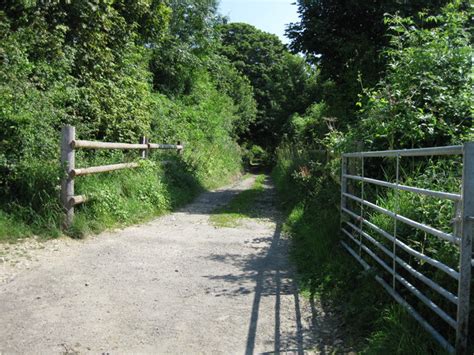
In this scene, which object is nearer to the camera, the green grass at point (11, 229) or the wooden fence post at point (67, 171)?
the green grass at point (11, 229)

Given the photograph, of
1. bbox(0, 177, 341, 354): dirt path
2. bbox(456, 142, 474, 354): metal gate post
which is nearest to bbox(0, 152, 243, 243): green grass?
bbox(0, 177, 341, 354): dirt path

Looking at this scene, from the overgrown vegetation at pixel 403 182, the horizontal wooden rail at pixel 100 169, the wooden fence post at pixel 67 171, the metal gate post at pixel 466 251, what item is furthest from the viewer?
the horizontal wooden rail at pixel 100 169

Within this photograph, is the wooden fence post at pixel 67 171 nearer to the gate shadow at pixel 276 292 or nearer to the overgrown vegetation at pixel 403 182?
the gate shadow at pixel 276 292

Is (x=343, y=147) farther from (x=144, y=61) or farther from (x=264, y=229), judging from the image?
(x=144, y=61)

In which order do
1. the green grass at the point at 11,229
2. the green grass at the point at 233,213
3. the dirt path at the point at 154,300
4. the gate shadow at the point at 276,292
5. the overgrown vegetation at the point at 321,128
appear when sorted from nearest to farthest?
the dirt path at the point at 154,300
the gate shadow at the point at 276,292
the overgrown vegetation at the point at 321,128
the green grass at the point at 11,229
the green grass at the point at 233,213

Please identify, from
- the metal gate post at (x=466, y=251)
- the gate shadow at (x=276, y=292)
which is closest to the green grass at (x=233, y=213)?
the gate shadow at (x=276, y=292)

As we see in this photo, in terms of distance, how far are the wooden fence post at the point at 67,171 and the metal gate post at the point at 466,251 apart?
18.7ft

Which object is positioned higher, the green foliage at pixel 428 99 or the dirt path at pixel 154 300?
the green foliage at pixel 428 99

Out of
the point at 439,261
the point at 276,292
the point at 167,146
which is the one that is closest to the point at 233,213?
the point at 167,146

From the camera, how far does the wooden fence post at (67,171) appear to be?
22.3ft

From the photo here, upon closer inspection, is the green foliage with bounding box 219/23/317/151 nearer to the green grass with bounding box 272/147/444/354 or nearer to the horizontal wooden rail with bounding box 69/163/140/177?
the horizontal wooden rail with bounding box 69/163/140/177

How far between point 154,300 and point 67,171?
3226 mm

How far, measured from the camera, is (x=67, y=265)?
545 centimetres

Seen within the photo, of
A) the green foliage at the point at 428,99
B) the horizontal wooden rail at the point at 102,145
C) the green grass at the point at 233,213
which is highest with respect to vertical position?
the green foliage at the point at 428,99
